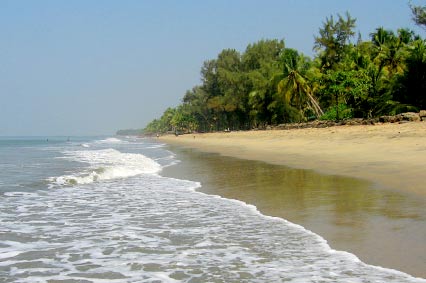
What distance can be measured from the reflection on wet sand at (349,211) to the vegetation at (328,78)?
89.4 ft

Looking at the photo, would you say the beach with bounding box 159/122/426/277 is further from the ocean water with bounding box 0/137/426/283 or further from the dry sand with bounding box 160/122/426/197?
the ocean water with bounding box 0/137/426/283

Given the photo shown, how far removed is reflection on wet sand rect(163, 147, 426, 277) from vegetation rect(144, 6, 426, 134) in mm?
27234

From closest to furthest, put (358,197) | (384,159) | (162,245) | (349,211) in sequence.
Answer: (162,245) < (349,211) < (358,197) < (384,159)

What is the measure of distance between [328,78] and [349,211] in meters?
37.8

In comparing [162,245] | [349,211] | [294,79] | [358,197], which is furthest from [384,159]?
[294,79]

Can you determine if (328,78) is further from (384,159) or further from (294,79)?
(384,159)

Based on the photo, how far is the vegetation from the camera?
1465 inches

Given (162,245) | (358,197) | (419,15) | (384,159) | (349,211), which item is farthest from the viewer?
(419,15)

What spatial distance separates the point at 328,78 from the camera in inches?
1693

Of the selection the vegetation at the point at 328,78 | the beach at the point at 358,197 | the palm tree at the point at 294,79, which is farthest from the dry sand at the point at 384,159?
the palm tree at the point at 294,79

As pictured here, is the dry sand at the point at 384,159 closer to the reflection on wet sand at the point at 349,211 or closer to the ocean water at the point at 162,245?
the reflection on wet sand at the point at 349,211

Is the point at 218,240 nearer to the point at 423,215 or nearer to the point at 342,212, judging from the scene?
the point at 342,212

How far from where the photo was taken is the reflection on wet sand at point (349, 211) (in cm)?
487

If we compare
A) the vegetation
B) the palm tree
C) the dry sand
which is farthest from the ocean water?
the palm tree
